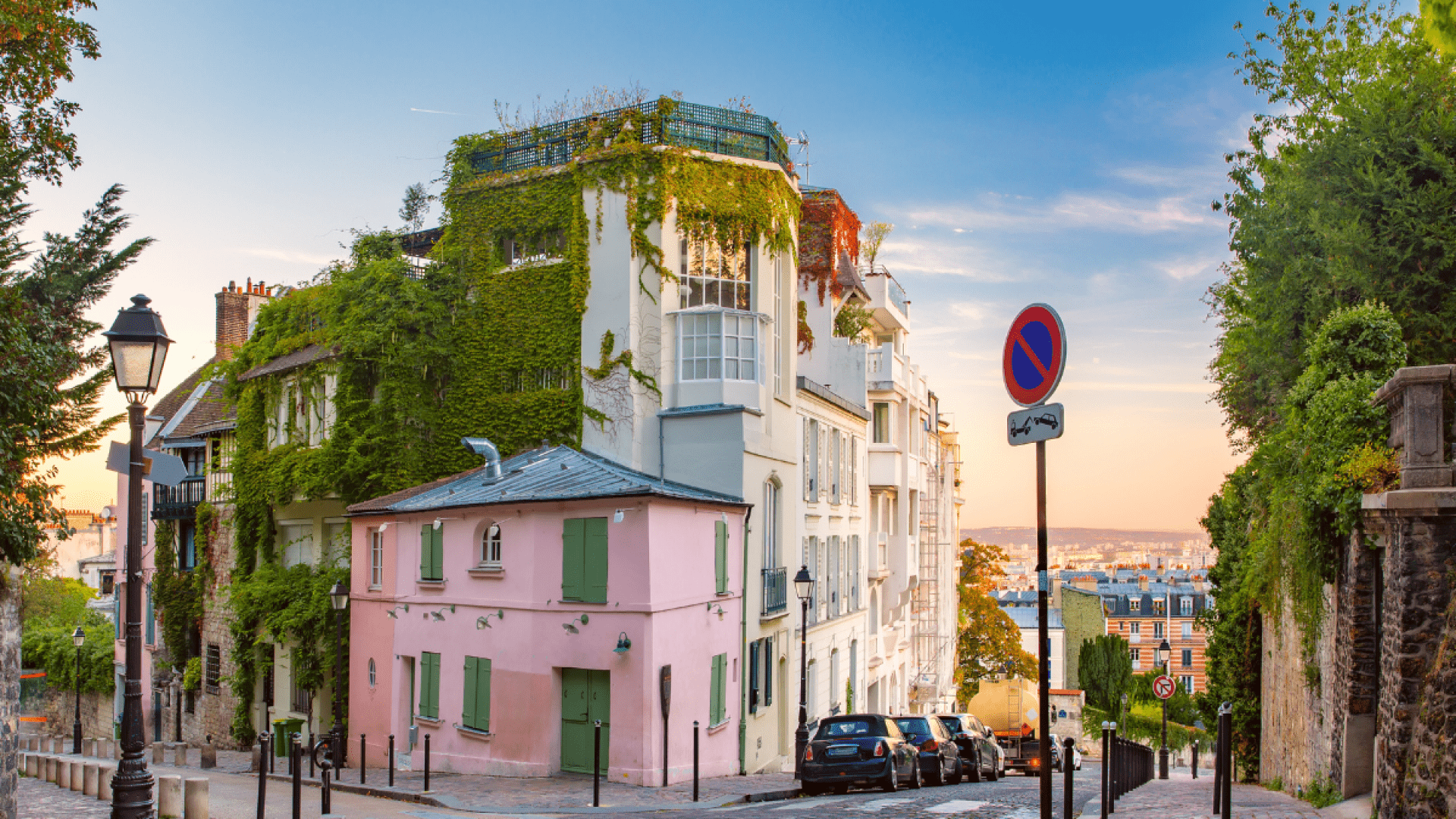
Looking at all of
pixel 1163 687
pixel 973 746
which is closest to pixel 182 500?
pixel 973 746

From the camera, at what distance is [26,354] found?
1181cm

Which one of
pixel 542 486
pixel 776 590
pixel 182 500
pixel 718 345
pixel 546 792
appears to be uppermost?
pixel 718 345

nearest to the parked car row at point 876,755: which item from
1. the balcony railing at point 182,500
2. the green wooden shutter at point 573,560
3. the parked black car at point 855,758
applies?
the parked black car at point 855,758

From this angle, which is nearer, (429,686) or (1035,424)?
(1035,424)

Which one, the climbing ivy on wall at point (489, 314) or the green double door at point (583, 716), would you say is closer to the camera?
the green double door at point (583, 716)

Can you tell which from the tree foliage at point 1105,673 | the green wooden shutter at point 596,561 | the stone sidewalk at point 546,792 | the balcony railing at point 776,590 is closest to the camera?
the stone sidewalk at point 546,792

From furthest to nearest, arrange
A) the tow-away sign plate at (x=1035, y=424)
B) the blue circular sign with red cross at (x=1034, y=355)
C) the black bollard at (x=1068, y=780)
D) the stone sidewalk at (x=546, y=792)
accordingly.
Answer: the stone sidewalk at (x=546, y=792), the black bollard at (x=1068, y=780), the blue circular sign with red cross at (x=1034, y=355), the tow-away sign plate at (x=1035, y=424)

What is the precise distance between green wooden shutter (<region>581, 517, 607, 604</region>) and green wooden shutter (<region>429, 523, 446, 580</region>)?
3312 millimetres

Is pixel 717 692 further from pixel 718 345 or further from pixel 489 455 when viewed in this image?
pixel 718 345

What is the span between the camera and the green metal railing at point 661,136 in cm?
2411

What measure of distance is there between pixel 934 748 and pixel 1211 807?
24.2 ft

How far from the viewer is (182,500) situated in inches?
1330

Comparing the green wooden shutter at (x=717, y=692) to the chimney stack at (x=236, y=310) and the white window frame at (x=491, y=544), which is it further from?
the chimney stack at (x=236, y=310)

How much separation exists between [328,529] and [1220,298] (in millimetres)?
22215
